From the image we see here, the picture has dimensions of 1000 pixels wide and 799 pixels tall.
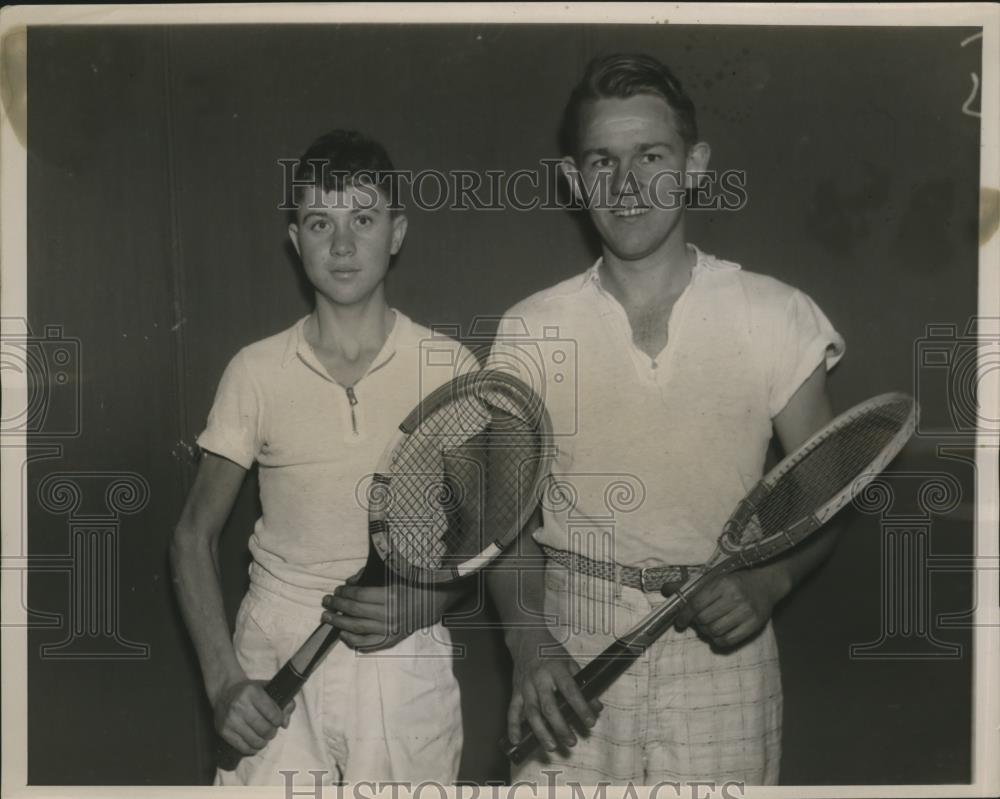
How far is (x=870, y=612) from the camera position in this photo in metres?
1.24

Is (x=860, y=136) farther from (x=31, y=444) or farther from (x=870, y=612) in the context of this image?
(x=31, y=444)

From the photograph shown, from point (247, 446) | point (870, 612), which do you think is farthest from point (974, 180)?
point (247, 446)

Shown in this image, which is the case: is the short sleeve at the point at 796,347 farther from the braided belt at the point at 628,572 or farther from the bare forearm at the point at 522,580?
the bare forearm at the point at 522,580

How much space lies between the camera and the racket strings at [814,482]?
1.11 metres

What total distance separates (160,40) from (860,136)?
822 mm

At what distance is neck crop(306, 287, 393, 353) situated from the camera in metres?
1.17

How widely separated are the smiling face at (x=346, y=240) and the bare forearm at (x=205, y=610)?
33 centimetres

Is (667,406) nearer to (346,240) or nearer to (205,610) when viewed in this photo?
(346,240)

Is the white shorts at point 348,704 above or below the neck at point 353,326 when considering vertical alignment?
below

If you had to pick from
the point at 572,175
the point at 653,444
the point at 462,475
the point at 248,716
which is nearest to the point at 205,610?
the point at 248,716

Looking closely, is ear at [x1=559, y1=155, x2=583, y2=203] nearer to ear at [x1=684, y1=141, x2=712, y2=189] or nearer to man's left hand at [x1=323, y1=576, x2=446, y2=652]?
ear at [x1=684, y1=141, x2=712, y2=189]

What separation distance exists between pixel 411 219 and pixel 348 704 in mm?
557

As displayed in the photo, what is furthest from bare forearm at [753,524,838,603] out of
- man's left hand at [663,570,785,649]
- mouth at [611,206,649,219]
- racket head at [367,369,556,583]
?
mouth at [611,206,649,219]

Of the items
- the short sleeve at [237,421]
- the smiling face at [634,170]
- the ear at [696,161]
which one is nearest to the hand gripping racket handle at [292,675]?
the short sleeve at [237,421]
